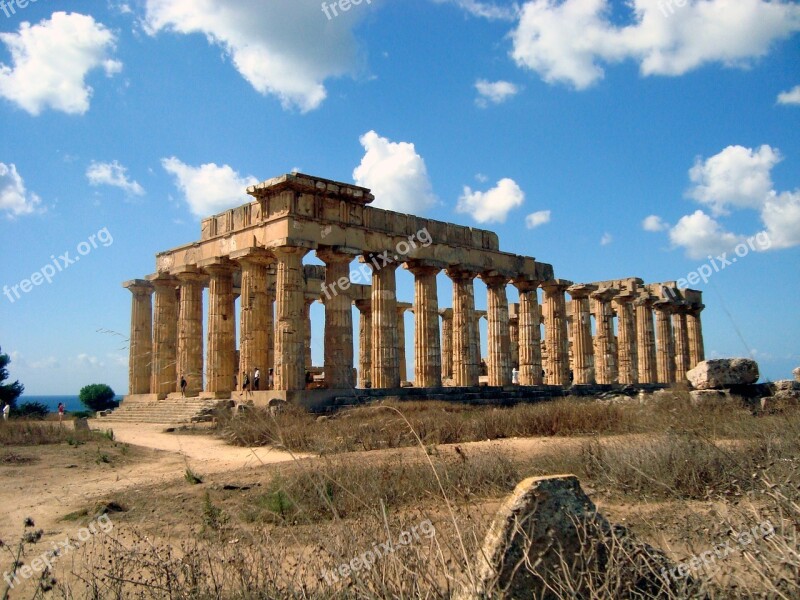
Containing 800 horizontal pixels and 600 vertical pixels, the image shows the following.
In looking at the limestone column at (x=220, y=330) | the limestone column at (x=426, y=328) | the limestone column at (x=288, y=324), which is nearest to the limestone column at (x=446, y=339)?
the limestone column at (x=426, y=328)

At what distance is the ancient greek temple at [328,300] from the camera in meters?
22.5

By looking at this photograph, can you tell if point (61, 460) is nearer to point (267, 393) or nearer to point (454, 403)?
point (267, 393)

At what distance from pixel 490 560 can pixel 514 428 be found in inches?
460

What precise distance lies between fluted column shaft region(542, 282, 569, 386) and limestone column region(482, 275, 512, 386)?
386cm

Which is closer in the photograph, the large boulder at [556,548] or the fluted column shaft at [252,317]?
the large boulder at [556,548]

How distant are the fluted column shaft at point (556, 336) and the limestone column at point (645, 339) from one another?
7883mm

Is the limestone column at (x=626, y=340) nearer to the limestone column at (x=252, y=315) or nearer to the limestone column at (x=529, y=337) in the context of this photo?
the limestone column at (x=529, y=337)

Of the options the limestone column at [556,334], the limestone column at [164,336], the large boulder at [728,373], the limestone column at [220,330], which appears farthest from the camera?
the limestone column at [556,334]

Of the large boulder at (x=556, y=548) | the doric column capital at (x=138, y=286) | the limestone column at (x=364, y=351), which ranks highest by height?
the doric column capital at (x=138, y=286)

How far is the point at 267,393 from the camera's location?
21.6 m

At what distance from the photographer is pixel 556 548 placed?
3.90 meters

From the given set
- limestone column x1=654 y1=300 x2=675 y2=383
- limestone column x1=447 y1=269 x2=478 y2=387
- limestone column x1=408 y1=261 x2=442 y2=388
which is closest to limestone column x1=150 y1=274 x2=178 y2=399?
limestone column x1=408 y1=261 x2=442 y2=388

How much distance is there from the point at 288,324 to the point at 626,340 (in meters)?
22.6

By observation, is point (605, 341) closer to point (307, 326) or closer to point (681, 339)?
point (681, 339)
